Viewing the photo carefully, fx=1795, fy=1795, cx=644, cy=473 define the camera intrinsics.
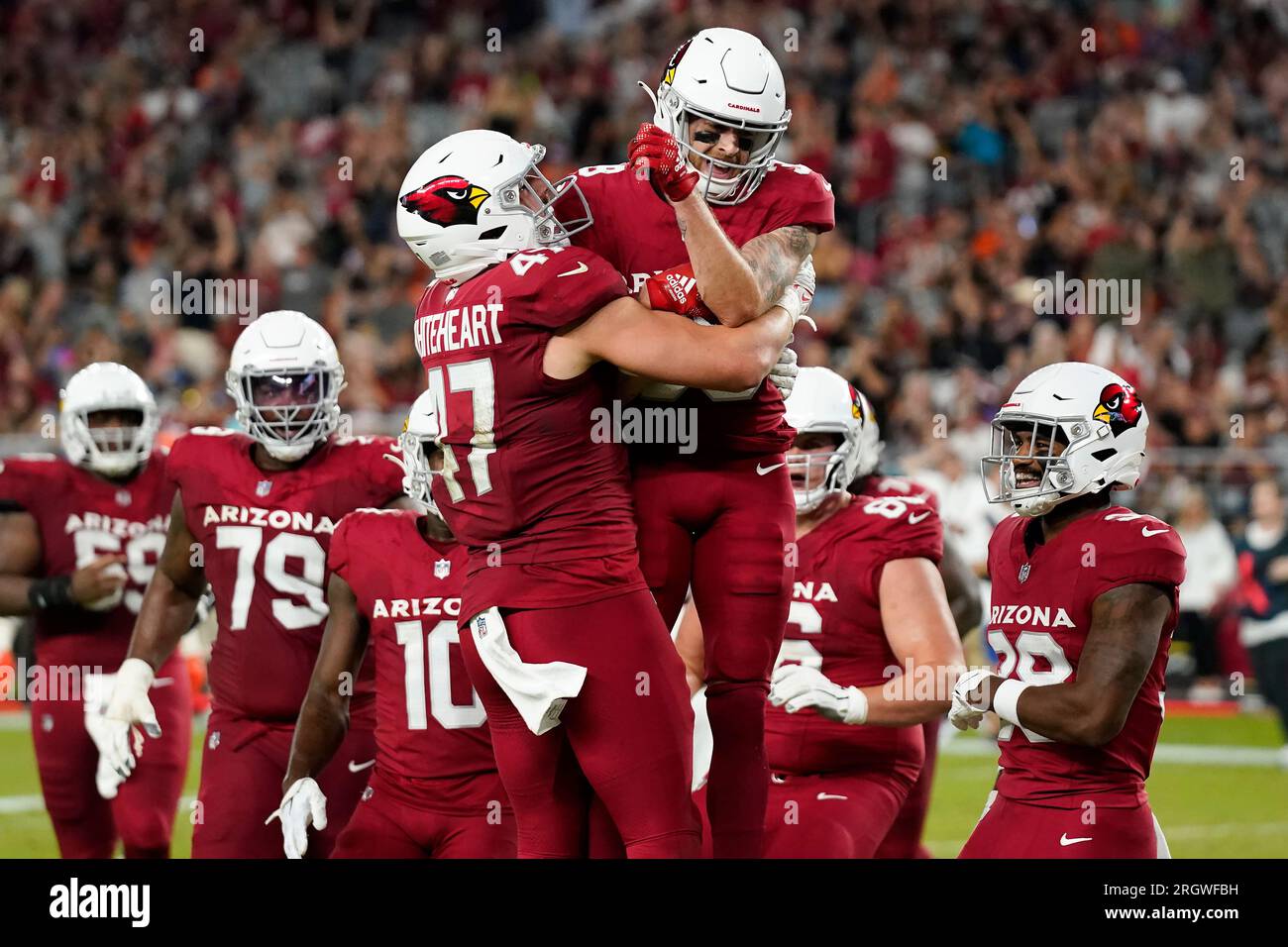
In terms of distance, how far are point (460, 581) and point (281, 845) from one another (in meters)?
1.13

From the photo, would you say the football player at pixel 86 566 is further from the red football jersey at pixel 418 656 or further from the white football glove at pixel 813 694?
the white football glove at pixel 813 694

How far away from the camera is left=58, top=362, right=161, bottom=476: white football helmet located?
22.2 ft

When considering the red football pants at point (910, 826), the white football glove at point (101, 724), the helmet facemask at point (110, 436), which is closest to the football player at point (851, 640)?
the red football pants at point (910, 826)

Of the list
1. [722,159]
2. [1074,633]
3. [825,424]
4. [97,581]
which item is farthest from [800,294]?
[97,581]

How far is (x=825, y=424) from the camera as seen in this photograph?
5.68 m

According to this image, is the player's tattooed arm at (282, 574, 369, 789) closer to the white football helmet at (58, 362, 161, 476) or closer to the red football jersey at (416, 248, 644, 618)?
the red football jersey at (416, 248, 644, 618)

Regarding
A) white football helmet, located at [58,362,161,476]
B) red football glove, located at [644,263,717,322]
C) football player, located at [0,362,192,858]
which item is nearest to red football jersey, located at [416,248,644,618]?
red football glove, located at [644,263,717,322]

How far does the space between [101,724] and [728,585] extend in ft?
8.02

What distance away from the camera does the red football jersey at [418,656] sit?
5082 millimetres

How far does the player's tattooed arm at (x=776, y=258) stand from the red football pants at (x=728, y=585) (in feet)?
1.50

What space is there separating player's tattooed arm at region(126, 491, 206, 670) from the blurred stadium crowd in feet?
23.8

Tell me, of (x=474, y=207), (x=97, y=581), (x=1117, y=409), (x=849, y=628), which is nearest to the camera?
(x=474, y=207)

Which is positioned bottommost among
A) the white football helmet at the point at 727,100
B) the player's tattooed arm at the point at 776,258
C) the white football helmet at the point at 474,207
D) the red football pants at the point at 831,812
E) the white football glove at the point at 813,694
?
the red football pants at the point at 831,812

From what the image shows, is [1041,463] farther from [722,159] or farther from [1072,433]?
[722,159]
